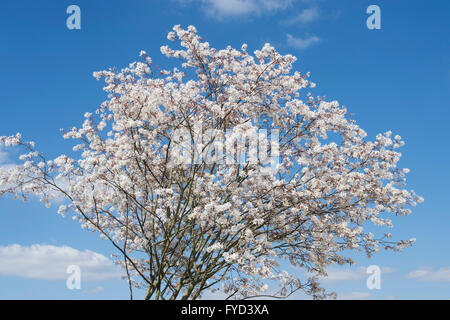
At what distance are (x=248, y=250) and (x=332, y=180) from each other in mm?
2793

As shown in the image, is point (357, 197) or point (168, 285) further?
point (168, 285)

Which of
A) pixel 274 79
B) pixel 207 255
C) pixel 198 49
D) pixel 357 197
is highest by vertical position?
pixel 198 49

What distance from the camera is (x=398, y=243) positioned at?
12172mm

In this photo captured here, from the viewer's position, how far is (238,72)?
41.4 feet

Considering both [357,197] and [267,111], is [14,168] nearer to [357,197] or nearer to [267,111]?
[267,111]

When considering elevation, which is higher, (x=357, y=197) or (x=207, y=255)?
(x=357, y=197)

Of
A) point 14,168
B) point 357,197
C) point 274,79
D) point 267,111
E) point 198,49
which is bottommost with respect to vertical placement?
point 357,197
